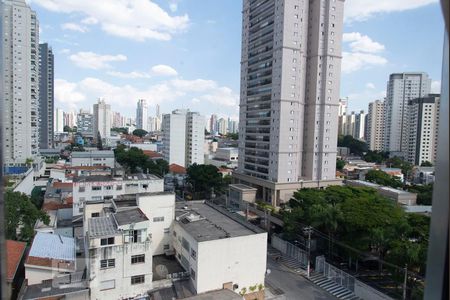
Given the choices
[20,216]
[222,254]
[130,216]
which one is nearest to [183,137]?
[20,216]

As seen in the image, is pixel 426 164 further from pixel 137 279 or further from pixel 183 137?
pixel 137 279

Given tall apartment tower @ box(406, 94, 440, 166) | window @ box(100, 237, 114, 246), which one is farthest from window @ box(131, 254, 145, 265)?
tall apartment tower @ box(406, 94, 440, 166)

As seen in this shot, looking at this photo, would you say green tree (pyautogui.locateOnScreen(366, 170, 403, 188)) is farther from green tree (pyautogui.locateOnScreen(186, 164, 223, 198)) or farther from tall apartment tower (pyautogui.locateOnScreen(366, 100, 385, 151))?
tall apartment tower (pyautogui.locateOnScreen(366, 100, 385, 151))

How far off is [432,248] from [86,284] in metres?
5.90

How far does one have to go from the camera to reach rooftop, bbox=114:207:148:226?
20.4 ft

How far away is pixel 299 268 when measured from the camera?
8164 millimetres

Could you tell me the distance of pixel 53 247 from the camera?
644cm

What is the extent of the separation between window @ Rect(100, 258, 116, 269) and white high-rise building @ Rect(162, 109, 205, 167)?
1631cm

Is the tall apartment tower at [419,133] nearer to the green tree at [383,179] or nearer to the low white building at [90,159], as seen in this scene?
the green tree at [383,179]

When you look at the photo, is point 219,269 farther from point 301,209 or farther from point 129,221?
point 301,209

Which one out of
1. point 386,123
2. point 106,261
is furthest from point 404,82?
point 106,261

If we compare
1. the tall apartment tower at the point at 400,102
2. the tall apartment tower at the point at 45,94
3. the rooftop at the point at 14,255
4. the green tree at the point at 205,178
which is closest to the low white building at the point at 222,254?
the rooftop at the point at 14,255

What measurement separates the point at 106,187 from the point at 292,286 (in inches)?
273

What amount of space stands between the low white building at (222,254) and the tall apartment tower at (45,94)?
919 inches
